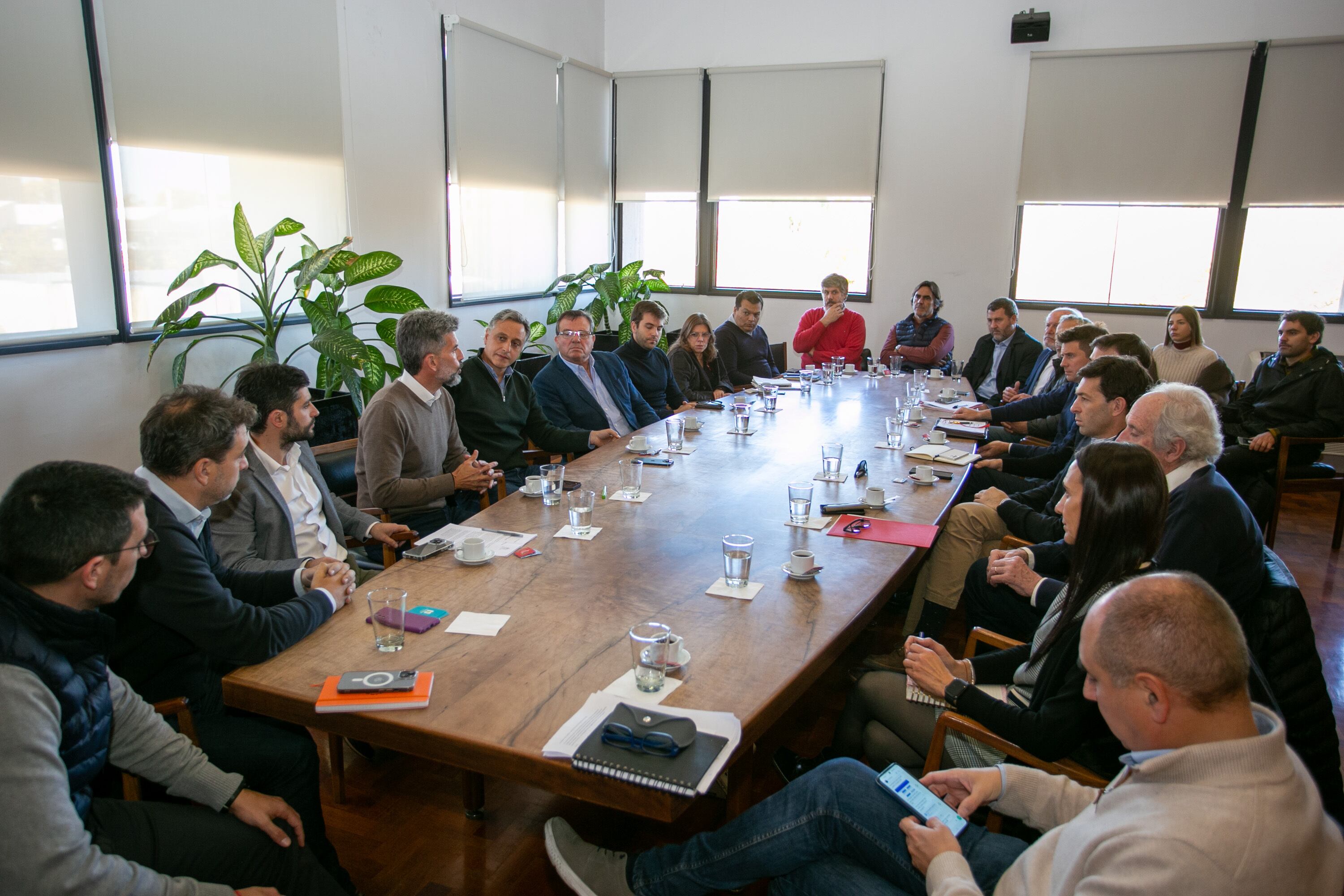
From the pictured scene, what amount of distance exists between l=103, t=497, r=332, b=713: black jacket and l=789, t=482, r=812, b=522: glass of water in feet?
4.69

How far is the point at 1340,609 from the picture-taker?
432cm

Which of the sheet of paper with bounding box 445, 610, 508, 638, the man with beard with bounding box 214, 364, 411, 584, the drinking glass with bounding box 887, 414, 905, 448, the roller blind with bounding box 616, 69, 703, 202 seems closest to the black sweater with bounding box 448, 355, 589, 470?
the man with beard with bounding box 214, 364, 411, 584

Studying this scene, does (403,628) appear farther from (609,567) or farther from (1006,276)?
(1006,276)

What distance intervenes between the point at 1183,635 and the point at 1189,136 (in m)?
7.11

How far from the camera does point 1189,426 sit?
8.26 feet

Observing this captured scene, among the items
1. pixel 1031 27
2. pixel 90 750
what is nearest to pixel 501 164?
pixel 1031 27

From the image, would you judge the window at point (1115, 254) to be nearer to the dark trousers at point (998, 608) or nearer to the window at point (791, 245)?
the window at point (791, 245)

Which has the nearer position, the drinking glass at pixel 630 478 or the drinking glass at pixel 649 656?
the drinking glass at pixel 649 656

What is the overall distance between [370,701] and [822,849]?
0.92 m

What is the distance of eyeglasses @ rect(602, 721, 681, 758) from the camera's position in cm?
156

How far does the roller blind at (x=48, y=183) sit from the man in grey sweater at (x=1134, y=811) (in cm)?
392

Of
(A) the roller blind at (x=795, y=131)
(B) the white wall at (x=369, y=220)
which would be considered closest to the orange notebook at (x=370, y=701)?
(B) the white wall at (x=369, y=220)

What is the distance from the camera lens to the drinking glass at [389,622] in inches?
76.6

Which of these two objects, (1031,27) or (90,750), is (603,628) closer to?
(90,750)
